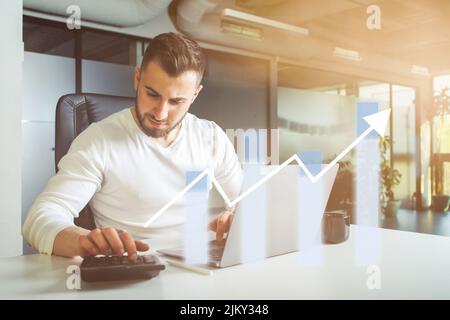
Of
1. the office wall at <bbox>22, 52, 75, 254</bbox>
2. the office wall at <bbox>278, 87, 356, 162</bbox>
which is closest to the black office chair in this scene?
the office wall at <bbox>22, 52, 75, 254</bbox>

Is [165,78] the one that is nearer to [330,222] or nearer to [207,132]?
[207,132]

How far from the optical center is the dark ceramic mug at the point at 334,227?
108cm

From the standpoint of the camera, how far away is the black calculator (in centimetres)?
71

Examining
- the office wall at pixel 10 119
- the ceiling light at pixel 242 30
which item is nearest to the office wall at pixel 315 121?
the ceiling light at pixel 242 30

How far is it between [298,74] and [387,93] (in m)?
2.23

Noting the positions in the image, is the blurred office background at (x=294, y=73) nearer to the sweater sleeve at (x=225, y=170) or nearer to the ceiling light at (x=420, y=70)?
the ceiling light at (x=420, y=70)

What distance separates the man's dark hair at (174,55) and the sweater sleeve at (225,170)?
1.15 ft

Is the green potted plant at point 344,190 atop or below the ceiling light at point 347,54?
below

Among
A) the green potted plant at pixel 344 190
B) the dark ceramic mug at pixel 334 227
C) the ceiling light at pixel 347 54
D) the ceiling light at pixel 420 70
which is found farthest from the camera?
the ceiling light at pixel 420 70

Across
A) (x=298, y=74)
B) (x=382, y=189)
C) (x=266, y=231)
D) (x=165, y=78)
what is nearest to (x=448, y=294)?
(x=266, y=231)

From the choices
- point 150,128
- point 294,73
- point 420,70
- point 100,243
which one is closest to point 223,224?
point 100,243

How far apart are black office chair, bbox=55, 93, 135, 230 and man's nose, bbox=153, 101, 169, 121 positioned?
0.17 m

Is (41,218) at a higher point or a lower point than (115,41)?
lower

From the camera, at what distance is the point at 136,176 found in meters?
1.39
